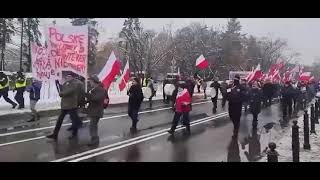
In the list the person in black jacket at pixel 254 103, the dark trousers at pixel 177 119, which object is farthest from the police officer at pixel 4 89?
the person in black jacket at pixel 254 103

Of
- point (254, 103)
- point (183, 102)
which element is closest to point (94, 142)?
point (183, 102)

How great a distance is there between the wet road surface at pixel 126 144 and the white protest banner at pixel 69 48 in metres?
1.90

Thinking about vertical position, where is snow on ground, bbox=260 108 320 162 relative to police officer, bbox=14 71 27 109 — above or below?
below

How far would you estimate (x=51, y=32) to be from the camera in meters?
14.6

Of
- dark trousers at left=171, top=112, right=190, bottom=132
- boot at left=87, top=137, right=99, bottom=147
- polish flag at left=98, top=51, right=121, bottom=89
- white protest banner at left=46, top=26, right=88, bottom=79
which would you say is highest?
white protest banner at left=46, top=26, right=88, bottom=79

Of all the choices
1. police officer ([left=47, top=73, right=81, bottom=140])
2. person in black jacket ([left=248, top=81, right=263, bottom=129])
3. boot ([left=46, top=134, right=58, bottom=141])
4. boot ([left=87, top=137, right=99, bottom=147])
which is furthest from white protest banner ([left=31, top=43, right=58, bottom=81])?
person in black jacket ([left=248, top=81, right=263, bottom=129])

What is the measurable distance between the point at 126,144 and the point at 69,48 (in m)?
4.54

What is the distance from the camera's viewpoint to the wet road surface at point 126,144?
31.8 ft

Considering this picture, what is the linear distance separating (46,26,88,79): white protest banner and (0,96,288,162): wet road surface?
74.7 inches

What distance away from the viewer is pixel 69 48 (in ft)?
47.5

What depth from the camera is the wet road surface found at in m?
9.70

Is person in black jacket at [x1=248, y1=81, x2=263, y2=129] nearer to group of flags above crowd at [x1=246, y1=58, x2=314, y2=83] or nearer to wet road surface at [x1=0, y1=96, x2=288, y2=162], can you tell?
wet road surface at [x1=0, y1=96, x2=288, y2=162]

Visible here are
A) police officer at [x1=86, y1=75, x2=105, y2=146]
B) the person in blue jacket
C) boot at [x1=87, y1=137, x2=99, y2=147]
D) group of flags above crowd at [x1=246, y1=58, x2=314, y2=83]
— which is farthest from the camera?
group of flags above crowd at [x1=246, y1=58, x2=314, y2=83]
